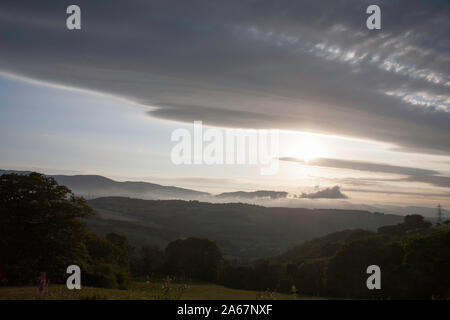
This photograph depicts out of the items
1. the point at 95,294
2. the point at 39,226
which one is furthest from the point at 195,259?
the point at 95,294

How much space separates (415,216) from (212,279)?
2669 inches

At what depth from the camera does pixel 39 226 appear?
29.1 m

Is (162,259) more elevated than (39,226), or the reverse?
(39,226)

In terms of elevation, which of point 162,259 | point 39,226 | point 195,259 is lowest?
point 162,259

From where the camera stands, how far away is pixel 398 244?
51.7 m

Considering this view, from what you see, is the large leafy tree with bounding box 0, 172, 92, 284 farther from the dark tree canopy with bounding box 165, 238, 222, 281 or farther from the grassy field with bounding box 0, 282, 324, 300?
the dark tree canopy with bounding box 165, 238, 222, 281

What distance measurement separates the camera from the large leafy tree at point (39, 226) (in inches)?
1064

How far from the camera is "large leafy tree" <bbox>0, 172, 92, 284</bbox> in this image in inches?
1064

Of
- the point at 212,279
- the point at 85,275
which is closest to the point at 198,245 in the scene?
the point at 212,279

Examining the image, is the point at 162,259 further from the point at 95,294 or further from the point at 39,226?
the point at 95,294

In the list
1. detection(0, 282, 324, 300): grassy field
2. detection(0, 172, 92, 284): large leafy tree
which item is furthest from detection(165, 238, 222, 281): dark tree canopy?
detection(0, 282, 324, 300): grassy field

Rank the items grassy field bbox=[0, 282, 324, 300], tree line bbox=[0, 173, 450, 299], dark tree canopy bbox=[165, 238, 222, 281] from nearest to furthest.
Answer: grassy field bbox=[0, 282, 324, 300]
tree line bbox=[0, 173, 450, 299]
dark tree canopy bbox=[165, 238, 222, 281]

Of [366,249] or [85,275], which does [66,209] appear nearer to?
[85,275]

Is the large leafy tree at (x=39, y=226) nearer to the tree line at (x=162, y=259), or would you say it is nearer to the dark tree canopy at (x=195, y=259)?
the tree line at (x=162, y=259)
